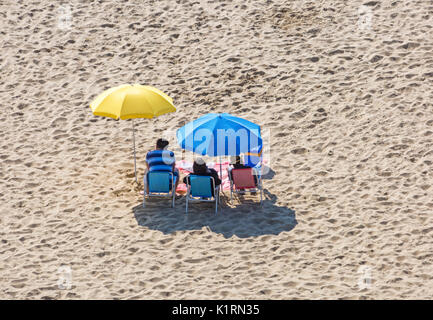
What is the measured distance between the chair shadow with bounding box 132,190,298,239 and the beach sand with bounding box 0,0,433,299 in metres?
0.03

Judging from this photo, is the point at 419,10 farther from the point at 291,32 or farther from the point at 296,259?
the point at 296,259

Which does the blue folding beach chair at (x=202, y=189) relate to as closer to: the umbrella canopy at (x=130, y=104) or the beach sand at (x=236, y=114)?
the beach sand at (x=236, y=114)

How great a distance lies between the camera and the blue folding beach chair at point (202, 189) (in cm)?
1264

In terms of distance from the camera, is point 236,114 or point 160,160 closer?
point 160,160

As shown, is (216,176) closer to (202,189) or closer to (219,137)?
(202,189)

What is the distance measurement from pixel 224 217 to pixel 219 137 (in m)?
1.20

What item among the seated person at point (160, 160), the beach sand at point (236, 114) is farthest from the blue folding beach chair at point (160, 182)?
the beach sand at point (236, 114)

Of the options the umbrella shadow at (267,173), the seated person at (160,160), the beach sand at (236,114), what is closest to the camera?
the beach sand at (236,114)

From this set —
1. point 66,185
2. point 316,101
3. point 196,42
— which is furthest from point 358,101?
point 66,185

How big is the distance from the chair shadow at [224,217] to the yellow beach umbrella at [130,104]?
1.39 m

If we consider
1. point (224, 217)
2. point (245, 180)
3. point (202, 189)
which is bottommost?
point (224, 217)

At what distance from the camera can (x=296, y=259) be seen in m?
11.6

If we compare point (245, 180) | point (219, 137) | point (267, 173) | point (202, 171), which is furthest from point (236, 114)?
point (219, 137)

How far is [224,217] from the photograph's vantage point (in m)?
12.7
